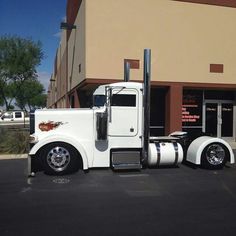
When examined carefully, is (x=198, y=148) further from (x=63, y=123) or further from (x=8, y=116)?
(x=8, y=116)

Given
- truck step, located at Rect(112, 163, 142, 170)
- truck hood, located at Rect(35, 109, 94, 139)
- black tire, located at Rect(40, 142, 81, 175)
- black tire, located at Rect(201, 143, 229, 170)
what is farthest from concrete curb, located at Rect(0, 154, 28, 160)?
black tire, located at Rect(201, 143, 229, 170)

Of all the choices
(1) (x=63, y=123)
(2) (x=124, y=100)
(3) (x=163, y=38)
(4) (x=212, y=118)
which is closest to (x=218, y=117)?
(4) (x=212, y=118)

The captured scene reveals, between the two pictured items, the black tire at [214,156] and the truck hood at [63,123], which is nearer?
the truck hood at [63,123]

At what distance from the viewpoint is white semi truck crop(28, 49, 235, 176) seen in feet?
32.0

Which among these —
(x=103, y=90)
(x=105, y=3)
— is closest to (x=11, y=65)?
(x=105, y=3)

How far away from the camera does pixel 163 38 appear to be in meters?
17.3

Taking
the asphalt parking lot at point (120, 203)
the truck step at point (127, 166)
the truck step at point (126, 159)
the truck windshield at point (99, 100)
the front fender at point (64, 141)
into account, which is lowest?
the asphalt parking lot at point (120, 203)

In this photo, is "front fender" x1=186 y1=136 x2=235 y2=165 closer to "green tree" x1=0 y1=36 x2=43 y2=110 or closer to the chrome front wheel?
the chrome front wheel

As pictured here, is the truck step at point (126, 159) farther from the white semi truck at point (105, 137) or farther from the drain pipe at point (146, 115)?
the drain pipe at point (146, 115)

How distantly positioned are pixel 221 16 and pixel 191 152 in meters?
9.57

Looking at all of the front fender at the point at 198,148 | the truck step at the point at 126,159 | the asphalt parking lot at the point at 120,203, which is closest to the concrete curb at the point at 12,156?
the asphalt parking lot at the point at 120,203

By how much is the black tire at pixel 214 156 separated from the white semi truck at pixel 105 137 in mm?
186

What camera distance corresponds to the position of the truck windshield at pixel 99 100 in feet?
34.0

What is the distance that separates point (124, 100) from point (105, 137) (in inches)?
46.2
